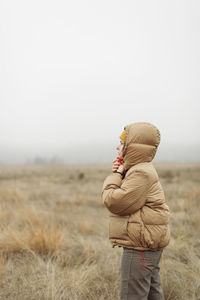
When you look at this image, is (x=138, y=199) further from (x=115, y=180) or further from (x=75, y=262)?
(x=75, y=262)

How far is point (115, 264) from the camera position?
3.33 metres

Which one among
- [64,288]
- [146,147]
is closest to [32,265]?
[64,288]

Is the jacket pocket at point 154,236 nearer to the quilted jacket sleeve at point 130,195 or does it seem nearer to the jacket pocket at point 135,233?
the jacket pocket at point 135,233

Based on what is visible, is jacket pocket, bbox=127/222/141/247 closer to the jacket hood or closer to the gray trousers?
the gray trousers

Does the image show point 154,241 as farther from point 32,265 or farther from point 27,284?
point 32,265

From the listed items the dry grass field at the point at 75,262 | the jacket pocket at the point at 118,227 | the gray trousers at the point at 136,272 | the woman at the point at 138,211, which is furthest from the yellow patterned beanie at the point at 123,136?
→ the dry grass field at the point at 75,262

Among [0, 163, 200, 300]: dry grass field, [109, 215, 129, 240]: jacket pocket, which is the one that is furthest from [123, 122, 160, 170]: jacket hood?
[0, 163, 200, 300]: dry grass field

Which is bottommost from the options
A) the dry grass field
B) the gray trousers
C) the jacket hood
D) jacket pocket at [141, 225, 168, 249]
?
the dry grass field

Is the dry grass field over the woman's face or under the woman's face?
under

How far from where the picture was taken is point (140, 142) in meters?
1.88

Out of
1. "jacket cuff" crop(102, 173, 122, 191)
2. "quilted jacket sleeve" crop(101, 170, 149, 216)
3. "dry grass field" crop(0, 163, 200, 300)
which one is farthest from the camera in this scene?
"dry grass field" crop(0, 163, 200, 300)

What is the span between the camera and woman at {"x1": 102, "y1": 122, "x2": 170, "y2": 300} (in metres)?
1.80

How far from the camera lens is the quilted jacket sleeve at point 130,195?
70.0 inches

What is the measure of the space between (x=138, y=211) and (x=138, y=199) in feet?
0.35
